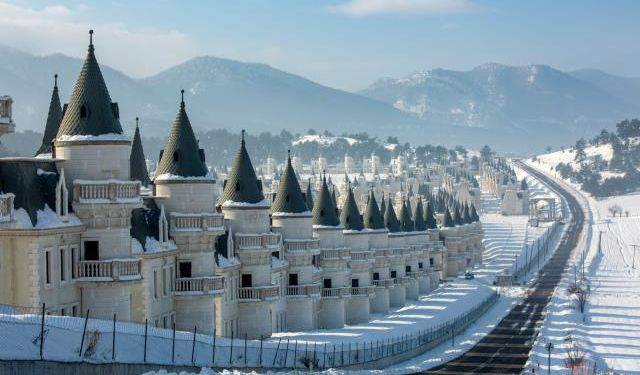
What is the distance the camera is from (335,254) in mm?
87688

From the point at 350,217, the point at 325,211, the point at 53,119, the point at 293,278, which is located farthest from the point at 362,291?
the point at 53,119

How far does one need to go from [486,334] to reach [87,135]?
4877 centimetres

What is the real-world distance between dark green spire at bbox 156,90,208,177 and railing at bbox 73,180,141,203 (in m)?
10.1

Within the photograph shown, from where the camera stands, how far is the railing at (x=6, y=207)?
45.2m

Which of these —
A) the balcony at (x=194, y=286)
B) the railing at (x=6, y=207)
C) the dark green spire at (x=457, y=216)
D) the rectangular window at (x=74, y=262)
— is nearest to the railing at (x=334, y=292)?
the balcony at (x=194, y=286)

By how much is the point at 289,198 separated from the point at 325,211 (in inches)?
398

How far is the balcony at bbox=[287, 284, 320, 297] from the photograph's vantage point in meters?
78.0

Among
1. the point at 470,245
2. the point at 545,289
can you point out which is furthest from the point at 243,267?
the point at 470,245

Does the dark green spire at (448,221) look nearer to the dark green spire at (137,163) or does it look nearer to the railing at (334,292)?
the railing at (334,292)

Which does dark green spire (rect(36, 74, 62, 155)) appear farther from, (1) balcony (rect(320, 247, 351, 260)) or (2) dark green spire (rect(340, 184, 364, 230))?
(2) dark green spire (rect(340, 184, 364, 230))

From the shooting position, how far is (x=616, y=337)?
309 feet

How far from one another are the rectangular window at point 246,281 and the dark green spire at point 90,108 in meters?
20.5

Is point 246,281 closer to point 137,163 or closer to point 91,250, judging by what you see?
point 137,163

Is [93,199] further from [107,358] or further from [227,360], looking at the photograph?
[107,358]
